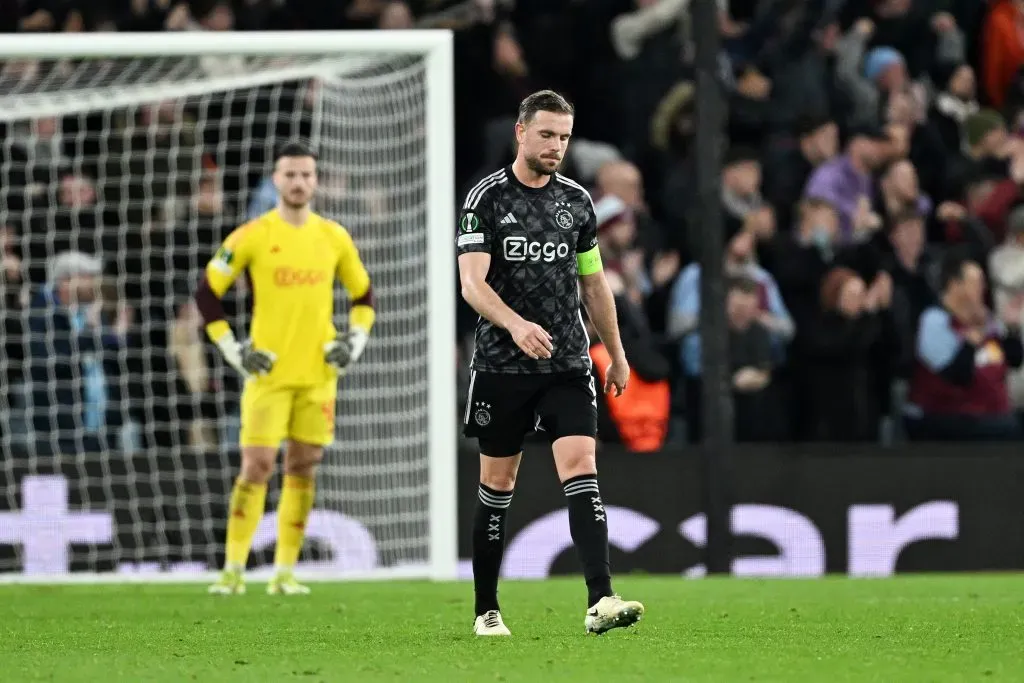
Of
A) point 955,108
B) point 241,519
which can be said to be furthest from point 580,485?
point 955,108

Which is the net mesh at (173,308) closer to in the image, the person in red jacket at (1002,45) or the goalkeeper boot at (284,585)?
the goalkeeper boot at (284,585)

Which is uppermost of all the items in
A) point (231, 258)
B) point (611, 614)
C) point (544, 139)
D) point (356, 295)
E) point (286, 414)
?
point (544, 139)

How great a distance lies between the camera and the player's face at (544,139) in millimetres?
6324

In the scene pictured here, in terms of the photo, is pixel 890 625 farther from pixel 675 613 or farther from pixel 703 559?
pixel 703 559

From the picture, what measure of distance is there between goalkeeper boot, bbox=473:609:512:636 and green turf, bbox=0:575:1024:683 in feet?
0.20

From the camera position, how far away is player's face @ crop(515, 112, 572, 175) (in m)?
6.32

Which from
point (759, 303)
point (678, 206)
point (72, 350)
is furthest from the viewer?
point (678, 206)

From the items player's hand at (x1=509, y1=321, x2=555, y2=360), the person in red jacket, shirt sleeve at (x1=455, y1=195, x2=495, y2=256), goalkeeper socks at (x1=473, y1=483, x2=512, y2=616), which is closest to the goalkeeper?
goalkeeper socks at (x1=473, y1=483, x2=512, y2=616)

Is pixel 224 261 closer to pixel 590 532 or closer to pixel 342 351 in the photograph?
pixel 342 351

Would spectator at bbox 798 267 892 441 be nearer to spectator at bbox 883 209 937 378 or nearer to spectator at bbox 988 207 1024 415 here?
spectator at bbox 883 209 937 378

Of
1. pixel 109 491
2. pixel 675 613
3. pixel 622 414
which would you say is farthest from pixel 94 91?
pixel 675 613

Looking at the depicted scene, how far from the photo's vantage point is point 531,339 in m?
6.14

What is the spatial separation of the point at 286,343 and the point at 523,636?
10.2 ft

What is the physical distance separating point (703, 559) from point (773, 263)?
2274mm
